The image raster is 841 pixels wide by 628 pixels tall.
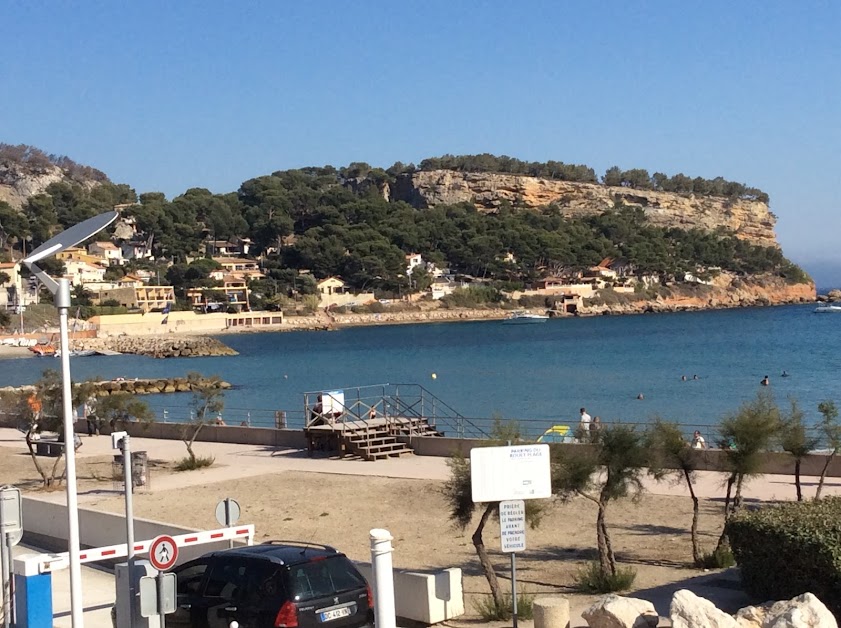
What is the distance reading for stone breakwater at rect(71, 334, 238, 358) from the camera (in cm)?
10775

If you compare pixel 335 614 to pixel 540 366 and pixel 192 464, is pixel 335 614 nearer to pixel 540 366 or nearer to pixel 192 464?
pixel 192 464

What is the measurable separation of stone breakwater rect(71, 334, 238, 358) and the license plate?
9976cm

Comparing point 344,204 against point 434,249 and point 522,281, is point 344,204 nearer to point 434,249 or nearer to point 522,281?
point 434,249

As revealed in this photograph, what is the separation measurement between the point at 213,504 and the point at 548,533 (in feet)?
22.7

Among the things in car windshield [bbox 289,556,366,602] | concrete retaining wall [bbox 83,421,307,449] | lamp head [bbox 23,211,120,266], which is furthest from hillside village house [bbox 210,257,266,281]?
car windshield [bbox 289,556,366,602]

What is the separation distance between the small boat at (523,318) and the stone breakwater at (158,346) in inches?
2177

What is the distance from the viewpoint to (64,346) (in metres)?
→ 9.91

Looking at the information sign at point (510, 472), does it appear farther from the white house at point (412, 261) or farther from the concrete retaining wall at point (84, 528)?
the white house at point (412, 261)

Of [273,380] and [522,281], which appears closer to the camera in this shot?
[273,380]

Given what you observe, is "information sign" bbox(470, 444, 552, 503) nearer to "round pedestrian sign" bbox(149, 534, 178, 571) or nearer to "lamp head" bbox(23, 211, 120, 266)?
"round pedestrian sign" bbox(149, 534, 178, 571)

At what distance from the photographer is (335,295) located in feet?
533

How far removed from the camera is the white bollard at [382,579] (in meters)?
9.05

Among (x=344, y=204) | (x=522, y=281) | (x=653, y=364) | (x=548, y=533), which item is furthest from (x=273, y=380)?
(x=344, y=204)

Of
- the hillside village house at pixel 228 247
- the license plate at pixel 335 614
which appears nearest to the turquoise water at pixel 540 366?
the license plate at pixel 335 614
